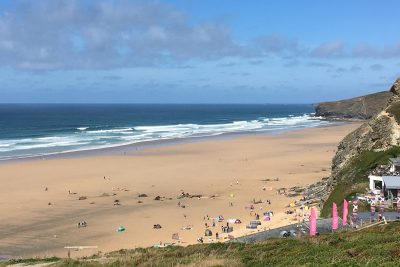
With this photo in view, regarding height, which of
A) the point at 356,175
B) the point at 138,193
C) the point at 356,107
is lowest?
the point at 138,193

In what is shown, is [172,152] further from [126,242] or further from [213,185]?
[126,242]

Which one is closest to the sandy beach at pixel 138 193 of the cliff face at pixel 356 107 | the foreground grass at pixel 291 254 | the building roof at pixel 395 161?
the building roof at pixel 395 161

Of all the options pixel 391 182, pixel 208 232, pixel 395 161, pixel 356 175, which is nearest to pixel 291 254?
pixel 391 182

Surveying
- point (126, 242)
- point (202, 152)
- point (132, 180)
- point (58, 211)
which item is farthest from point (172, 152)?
point (126, 242)

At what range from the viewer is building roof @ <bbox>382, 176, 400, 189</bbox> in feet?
75.9

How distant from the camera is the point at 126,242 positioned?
26625mm

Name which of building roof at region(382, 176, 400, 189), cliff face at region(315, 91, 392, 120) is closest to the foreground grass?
building roof at region(382, 176, 400, 189)

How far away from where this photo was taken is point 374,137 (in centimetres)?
3092

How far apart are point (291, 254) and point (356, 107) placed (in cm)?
14662

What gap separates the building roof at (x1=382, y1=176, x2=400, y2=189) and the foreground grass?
21.1 feet

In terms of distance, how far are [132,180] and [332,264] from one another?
3619 cm

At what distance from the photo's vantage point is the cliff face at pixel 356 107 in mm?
142375

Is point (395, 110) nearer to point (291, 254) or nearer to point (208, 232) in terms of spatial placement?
point (208, 232)

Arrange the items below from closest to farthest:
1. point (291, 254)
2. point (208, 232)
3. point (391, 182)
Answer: point (291, 254)
point (391, 182)
point (208, 232)
